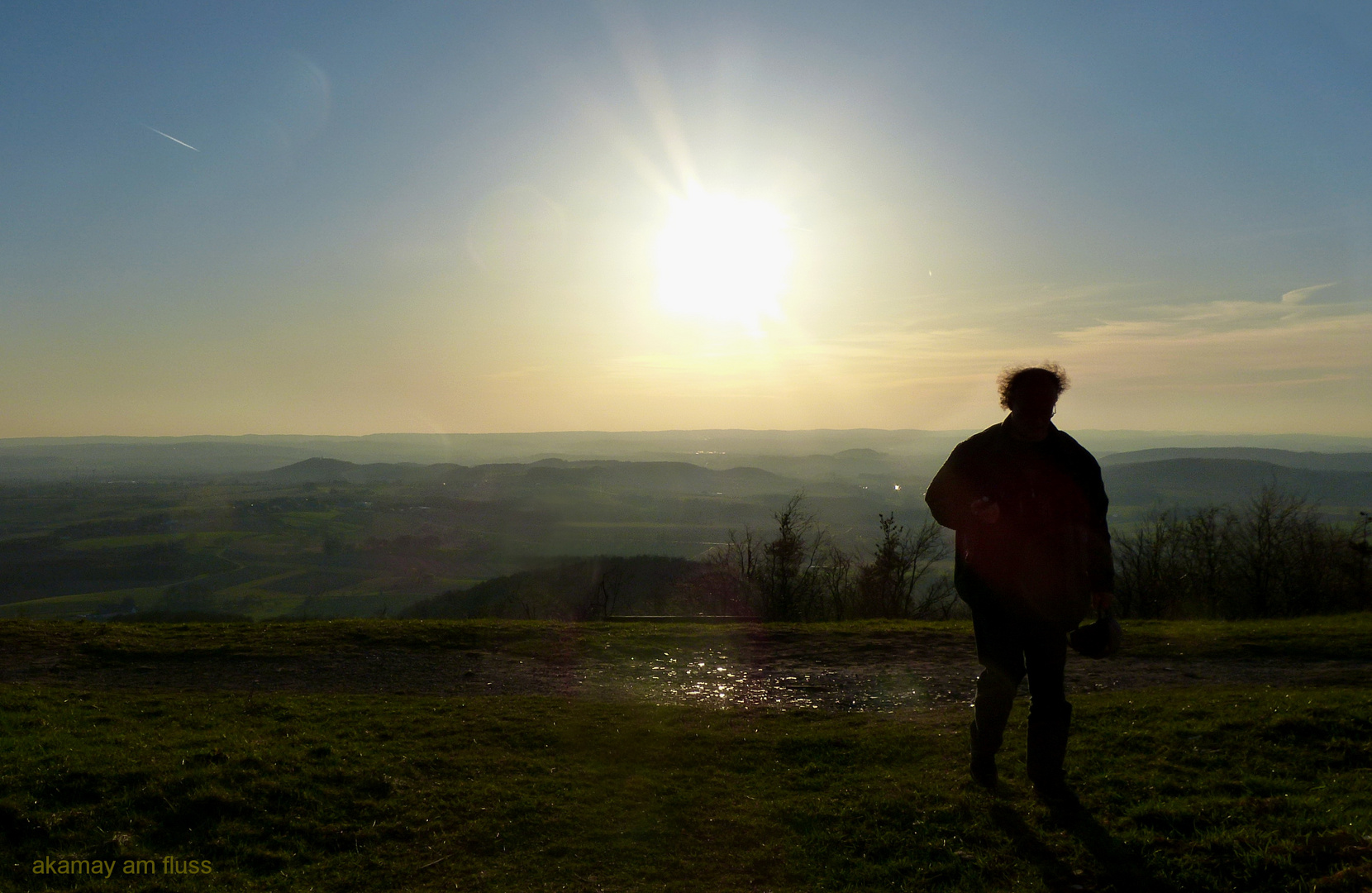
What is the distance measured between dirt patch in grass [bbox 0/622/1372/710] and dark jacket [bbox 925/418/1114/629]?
3997 mm

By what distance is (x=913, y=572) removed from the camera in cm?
2370

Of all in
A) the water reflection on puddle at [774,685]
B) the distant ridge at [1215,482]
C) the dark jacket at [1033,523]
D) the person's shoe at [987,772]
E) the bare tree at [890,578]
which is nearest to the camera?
the dark jacket at [1033,523]

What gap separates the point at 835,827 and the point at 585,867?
151cm

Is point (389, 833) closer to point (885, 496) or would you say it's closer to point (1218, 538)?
point (1218, 538)

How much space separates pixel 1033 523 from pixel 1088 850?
172cm

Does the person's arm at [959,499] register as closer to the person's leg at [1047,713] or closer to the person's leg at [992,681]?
the person's leg at [992,681]

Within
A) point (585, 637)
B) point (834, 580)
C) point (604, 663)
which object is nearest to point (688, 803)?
point (604, 663)

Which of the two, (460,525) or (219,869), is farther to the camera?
(460,525)

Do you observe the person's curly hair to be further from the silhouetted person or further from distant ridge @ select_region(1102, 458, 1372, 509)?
distant ridge @ select_region(1102, 458, 1372, 509)

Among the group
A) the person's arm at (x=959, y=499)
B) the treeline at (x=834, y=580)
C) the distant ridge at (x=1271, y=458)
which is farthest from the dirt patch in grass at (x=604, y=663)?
the distant ridge at (x=1271, y=458)

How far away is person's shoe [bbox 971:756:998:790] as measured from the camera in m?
4.98

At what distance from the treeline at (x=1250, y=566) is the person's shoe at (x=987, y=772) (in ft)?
54.9

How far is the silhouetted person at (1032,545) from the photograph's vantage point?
14.7 feet

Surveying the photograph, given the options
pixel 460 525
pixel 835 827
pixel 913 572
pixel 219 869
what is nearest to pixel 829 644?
pixel 835 827
